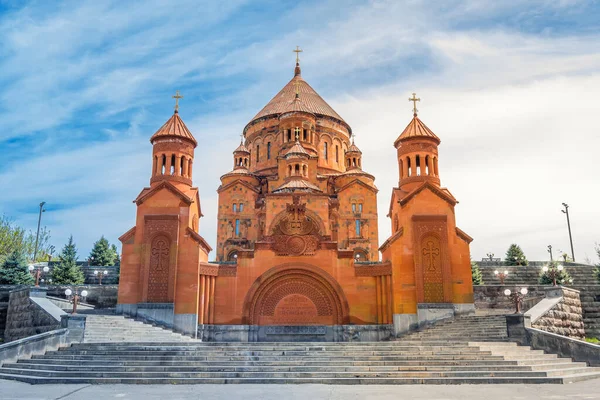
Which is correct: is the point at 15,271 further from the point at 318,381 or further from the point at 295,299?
the point at 318,381

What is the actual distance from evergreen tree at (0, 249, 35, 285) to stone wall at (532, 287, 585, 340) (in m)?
22.3

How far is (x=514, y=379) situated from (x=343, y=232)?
21.3 m

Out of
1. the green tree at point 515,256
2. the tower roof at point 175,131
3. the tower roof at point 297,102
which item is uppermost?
the tower roof at point 297,102

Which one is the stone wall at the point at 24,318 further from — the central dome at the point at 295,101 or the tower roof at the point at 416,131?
the central dome at the point at 295,101

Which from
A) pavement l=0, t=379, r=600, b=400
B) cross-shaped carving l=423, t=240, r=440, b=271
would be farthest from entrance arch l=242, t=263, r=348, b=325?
pavement l=0, t=379, r=600, b=400

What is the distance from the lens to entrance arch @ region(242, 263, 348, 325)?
19516 millimetres

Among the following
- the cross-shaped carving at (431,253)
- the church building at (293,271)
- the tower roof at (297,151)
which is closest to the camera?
the church building at (293,271)

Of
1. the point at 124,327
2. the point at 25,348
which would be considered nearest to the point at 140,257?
the point at 124,327

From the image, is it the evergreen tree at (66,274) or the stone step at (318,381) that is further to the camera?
the evergreen tree at (66,274)

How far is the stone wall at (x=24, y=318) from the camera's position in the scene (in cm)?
1766

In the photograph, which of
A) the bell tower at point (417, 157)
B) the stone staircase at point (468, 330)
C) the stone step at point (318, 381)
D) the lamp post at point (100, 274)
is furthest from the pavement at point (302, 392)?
the lamp post at point (100, 274)

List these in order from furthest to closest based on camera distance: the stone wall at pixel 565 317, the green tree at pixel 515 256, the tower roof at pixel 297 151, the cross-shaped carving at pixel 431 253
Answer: the green tree at pixel 515 256 → the tower roof at pixel 297 151 → the cross-shaped carving at pixel 431 253 → the stone wall at pixel 565 317

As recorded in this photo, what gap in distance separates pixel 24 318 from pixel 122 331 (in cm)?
491

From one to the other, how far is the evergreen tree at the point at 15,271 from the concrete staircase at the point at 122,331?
8.86 meters
